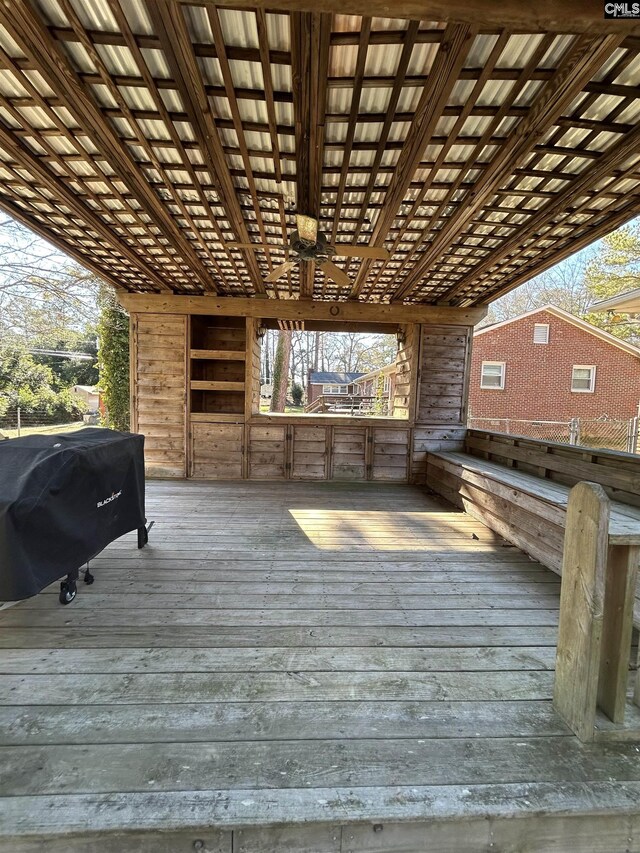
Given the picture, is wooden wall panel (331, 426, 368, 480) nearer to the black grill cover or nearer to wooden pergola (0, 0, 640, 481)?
wooden pergola (0, 0, 640, 481)

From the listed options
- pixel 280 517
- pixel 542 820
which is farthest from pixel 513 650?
pixel 280 517

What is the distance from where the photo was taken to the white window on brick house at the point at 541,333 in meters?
13.5

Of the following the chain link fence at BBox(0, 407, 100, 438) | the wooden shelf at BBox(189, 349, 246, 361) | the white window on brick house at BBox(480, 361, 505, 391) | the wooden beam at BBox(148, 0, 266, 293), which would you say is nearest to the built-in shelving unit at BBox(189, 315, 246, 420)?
the wooden shelf at BBox(189, 349, 246, 361)

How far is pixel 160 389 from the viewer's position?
620 centimetres

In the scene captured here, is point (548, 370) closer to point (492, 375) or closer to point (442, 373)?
point (492, 375)

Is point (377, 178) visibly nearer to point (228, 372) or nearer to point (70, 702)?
point (70, 702)

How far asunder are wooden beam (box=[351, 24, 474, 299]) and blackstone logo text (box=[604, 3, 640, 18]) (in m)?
0.56

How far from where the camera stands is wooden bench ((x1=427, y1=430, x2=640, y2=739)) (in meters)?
1.39

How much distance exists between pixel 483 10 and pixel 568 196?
2046 millimetres

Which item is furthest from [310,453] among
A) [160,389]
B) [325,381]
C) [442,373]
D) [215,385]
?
[325,381]

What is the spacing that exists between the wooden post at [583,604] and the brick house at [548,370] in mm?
12931

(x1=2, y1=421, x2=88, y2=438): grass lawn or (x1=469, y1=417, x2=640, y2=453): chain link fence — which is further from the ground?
(x1=469, y1=417, x2=640, y2=453): chain link fence

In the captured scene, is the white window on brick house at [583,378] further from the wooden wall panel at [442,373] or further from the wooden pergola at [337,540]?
the wooden pergola at [337,540]

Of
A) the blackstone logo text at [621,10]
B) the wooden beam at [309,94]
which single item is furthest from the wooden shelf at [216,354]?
the blackstone logo text at [621,10]
